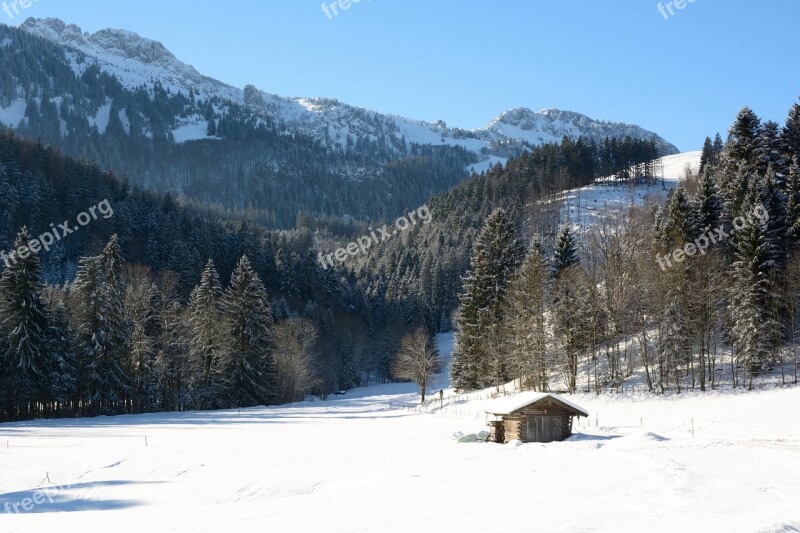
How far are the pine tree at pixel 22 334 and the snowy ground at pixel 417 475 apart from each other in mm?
5933

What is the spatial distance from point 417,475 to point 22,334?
3727 centimetres

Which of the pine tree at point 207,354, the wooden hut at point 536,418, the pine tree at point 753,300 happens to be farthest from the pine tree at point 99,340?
the pine tree at point 753,300

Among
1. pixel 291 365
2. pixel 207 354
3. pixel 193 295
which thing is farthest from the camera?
pixel 291 365

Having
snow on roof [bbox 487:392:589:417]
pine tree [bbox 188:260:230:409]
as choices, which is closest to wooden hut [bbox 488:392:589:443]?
snow on roof [bbox 487:392:589:417]

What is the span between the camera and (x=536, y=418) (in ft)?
105

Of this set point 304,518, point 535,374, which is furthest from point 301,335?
point 304,518

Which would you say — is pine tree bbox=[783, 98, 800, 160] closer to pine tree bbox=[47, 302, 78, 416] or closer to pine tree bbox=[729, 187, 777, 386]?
pine tree bbox=[729, 187, 777, 386]

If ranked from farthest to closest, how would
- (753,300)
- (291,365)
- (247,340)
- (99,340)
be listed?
1. (291,365)
2. (247,340)
3. (99,340)
4. (753,300)

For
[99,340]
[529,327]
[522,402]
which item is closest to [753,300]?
[529,327]

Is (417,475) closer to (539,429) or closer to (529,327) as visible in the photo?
(539,429)

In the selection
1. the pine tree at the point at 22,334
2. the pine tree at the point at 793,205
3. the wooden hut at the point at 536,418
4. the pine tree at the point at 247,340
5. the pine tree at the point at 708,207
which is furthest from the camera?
the pine tree at the point at 247,340

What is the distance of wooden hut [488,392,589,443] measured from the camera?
104 feet

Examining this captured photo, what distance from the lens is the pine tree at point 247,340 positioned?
57.1m

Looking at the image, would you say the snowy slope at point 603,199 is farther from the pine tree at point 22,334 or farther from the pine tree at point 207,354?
the pine tree at point 22,334
